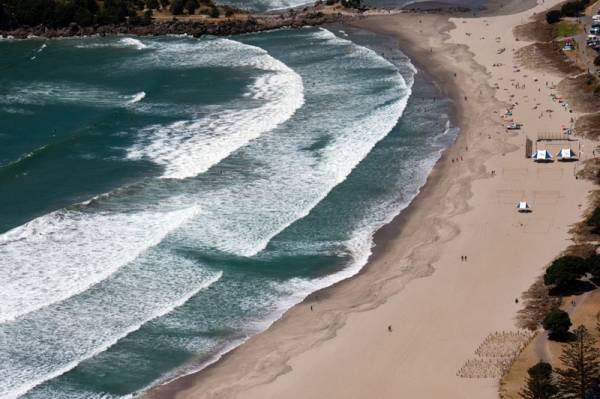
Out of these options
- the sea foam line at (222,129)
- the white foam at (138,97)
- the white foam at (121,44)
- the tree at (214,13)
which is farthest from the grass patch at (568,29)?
the white foam at (121,44)

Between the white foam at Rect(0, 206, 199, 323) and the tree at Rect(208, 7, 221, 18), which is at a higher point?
the tree at Rect(208, 7, 221, 18)

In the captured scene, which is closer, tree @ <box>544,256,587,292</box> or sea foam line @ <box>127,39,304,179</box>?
tree @ <box>544,256,587,292</box>

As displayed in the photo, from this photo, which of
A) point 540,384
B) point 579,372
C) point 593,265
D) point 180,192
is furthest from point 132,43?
point 579,372

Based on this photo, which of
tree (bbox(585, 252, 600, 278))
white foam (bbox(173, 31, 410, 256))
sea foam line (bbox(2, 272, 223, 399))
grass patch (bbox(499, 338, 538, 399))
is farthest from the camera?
white foam (bbox(173, 31, 410, 256))

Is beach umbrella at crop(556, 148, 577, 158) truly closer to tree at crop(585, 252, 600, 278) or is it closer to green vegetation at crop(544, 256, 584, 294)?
tree at crop(585, 252, 600, 278)

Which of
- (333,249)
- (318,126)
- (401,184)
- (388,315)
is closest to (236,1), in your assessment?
(318,126)

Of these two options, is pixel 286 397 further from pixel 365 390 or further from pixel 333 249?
pixel 333 249

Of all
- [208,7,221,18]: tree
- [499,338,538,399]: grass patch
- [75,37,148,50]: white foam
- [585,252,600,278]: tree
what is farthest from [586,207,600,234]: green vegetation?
[208,7,221,18]: tree
